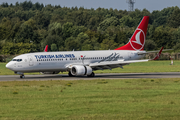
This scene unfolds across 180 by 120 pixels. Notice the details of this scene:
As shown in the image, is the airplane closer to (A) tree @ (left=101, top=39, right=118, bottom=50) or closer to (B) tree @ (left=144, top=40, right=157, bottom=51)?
(A) tree @ (left=101, top=39, right=118, bottom=50)

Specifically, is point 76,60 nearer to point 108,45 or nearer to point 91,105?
point 91,105

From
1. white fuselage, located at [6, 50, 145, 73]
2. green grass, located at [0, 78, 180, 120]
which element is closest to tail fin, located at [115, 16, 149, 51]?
white fuselage, located at [6, 50, 145, 73]

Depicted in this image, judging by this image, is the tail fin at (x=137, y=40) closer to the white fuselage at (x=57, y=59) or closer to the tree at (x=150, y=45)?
the white fuselage at (x=57, y=59)

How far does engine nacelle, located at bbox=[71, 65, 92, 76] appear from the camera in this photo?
142ft

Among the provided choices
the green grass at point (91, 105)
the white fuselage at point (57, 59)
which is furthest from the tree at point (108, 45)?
the green grass at point (91, 105)

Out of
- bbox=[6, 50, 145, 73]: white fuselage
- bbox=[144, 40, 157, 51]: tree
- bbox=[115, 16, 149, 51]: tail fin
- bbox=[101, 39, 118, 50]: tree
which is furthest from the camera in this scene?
bbox=[144, 40, 157, 51]: tree

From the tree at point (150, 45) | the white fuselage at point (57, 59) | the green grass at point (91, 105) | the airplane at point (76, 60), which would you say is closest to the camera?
the green grass at point (91, 105)

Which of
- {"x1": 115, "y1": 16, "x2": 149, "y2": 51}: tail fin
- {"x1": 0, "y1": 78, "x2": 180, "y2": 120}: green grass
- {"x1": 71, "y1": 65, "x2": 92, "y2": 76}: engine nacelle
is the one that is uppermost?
{"x1": 115, "y1": 16, "x2": 149, "y2": 51}: tail fin

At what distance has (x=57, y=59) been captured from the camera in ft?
145

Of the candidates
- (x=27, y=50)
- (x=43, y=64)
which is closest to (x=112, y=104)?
(x=43, y=64)

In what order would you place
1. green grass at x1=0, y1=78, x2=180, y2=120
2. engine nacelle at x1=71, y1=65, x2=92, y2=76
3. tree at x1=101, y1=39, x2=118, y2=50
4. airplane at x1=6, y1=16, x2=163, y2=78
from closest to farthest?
green grass at x1=0, y1=78, x2=180, y2=120, airplane at x1=6, y1=16, x2=163, y2=78, engine nacelle at x1=71, y1=65, x2=92, y2=76, tree at x1=101, y1=39, x2=118, y2=50

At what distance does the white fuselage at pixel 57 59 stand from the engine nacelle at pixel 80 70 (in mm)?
1326

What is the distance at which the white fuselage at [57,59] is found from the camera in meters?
42.3

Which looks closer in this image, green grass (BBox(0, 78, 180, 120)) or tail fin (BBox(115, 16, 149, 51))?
green grass (BBox(0, 78, 180, 120))
